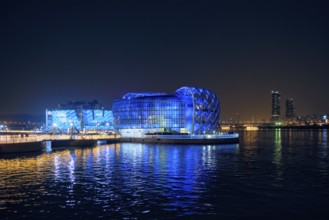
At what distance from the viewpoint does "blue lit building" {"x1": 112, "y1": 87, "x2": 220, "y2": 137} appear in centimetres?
14275

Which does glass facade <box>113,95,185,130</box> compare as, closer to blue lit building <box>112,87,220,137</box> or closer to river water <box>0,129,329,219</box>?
blue lit building <box>112,87,220,137</box>

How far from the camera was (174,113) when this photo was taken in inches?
5728

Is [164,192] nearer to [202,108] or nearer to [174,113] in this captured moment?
[202,108]

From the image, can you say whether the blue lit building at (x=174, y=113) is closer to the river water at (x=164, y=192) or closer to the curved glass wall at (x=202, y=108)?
the curved glass wall at (x=202, y=108)

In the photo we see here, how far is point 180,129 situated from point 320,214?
119m

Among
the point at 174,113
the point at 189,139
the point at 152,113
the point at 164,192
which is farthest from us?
the point at 152,113

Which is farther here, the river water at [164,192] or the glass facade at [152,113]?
the glass facade at [152,113]

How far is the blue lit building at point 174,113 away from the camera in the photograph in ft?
468

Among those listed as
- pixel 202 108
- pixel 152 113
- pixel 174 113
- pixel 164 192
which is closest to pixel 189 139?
pixel 202 108

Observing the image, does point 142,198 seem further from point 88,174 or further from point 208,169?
point 208,169

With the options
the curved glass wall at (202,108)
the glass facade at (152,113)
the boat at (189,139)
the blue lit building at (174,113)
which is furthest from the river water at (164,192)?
the glass facade at (152,113)

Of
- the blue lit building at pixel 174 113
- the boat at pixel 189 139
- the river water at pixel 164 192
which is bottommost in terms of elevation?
the river water at pixel 164 192

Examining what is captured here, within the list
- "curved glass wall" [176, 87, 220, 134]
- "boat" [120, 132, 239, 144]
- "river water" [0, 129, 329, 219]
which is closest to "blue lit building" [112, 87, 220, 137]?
"curved glass wall" [176, 87, 220, 134]

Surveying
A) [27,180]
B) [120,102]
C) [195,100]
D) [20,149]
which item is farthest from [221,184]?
[120,102]
